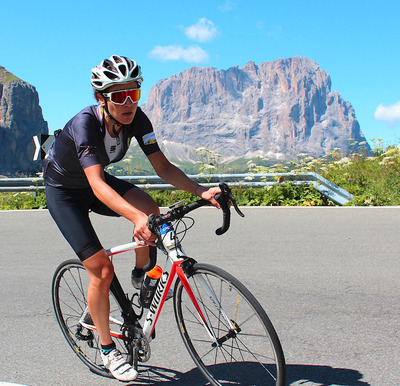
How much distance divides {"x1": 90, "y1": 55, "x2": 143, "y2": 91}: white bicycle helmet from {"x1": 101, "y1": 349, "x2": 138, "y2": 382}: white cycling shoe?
5.86ft

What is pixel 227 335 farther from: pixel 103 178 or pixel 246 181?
pixel 246 181

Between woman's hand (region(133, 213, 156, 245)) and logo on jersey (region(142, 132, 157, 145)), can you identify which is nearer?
woman's hand (region(133, 213, 156, 245))

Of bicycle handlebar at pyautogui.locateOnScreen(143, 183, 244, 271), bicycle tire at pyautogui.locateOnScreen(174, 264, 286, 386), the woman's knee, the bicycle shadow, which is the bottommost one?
the bicycle shadow

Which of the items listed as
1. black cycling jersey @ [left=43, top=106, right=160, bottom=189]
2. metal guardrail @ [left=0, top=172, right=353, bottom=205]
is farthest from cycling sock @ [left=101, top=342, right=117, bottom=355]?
metal guardrail @ [left=0, top=172, right=353, bottom=205]

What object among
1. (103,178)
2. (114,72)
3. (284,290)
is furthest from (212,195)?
(284,290)

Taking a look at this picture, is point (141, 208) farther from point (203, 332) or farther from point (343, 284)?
point (343, 284)

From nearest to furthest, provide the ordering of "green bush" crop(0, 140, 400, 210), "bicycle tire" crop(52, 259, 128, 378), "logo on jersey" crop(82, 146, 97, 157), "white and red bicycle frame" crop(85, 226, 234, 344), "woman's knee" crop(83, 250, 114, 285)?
"white and red bicycle frame" crop(85, 226, 234, 344) → "logo on jersey" crop(82, 146, 97, 157) → "woman's knee" crop(83, 250, 114, 285) → "bicycle tire" crop(52, 259, 128, 378) → "green bush" crop(0, 140, 400, 210)

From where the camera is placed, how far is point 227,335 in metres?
3.12

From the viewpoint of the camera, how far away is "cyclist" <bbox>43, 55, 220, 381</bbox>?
311 cm

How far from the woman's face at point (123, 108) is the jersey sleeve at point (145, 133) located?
0.25 meters

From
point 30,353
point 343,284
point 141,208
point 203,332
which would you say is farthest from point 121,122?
point 343,284

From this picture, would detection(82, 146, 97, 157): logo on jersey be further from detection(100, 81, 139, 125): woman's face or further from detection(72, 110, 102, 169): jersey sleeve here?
detection(100, 81, 139, 125): woman's face

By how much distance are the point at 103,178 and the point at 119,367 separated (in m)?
1.29

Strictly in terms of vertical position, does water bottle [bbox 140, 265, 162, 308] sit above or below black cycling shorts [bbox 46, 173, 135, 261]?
below
